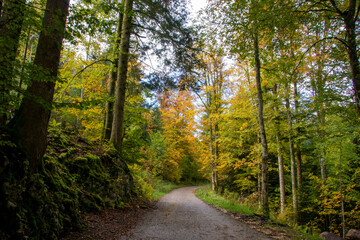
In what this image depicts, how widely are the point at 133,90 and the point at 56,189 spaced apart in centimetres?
681

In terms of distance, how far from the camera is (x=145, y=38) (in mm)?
9164

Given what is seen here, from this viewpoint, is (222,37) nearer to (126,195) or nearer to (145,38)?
(145,38)

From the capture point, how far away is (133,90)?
9.96 meters

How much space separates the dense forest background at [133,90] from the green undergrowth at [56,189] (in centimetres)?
2

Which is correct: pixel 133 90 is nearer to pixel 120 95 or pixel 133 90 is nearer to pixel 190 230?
pixel 120 95

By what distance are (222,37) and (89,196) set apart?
8234 mm

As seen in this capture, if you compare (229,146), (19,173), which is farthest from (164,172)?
(19,173)

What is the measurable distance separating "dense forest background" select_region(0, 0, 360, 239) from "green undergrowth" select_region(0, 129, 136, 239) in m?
0.02

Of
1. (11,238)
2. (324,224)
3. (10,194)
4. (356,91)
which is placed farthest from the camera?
(324,224)

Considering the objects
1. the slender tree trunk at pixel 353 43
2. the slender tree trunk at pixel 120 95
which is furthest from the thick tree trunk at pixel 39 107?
the slender tree trunk at pixel 353 43

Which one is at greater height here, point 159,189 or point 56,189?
point 56,189

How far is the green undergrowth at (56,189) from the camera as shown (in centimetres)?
263

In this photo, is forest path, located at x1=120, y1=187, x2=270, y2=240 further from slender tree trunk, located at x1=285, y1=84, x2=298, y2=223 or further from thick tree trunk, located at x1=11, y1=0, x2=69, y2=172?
slender tree trunk, located at x1=285, y1=84, x2=298, y2=223

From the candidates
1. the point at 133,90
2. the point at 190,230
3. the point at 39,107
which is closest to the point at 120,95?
the point at 133,90
